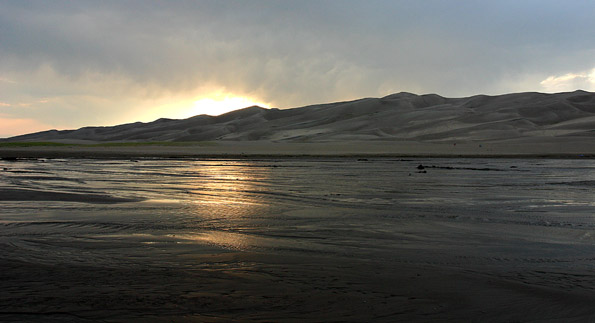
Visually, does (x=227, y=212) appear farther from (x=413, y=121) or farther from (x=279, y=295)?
(x=413, y=121)

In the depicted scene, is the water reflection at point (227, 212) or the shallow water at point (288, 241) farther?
the water reflection at point (227, 212)

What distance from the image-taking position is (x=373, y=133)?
95375mm

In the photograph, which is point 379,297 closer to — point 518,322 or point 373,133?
point 518,322

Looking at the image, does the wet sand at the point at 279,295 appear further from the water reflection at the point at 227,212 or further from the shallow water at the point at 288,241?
the water reflection at the point at 227,212

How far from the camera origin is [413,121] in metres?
105

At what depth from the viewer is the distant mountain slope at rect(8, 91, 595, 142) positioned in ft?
272

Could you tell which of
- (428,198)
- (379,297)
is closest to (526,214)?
(428,198)

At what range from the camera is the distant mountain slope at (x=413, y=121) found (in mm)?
82812

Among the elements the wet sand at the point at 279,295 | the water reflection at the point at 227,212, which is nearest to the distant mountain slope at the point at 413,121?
the water reflection at the point at 227,212

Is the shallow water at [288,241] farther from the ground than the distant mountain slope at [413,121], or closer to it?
closer to it

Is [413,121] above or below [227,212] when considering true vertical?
above

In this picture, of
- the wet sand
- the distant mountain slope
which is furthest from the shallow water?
the distant mountain slope

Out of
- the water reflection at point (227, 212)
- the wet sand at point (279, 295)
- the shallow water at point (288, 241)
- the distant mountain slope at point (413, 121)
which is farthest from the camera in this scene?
the distant mountain slope at point (413, 121)

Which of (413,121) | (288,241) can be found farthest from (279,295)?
(413,121)
